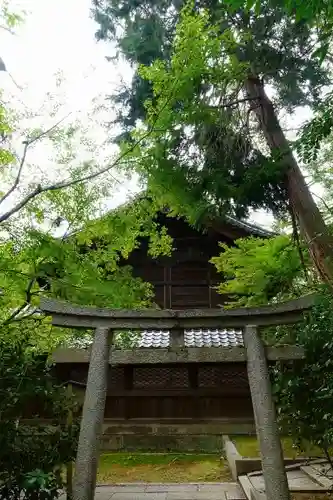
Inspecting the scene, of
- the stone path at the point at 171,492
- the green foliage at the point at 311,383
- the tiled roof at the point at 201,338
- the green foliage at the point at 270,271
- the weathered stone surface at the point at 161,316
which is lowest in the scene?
the stone path at the point at 171,492

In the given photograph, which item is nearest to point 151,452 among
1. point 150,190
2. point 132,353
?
point 132,353

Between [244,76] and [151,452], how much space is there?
8.98 meters

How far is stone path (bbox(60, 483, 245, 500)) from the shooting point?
7164mm

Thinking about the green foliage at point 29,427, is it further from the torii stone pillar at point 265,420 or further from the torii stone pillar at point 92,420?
the torii stone pillar at point 265,420

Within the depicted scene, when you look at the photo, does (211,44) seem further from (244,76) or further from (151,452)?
(151,452)

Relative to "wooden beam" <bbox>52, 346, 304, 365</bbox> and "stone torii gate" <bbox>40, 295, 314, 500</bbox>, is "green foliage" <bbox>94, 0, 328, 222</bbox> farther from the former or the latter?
"wooden beam" <bbox>52, 346, 304, 365</bbox>

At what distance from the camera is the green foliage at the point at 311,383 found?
17.5 feet

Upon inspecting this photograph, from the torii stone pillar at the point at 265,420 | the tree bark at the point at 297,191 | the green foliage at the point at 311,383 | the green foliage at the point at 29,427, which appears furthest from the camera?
the tree bark at the point at 297,191

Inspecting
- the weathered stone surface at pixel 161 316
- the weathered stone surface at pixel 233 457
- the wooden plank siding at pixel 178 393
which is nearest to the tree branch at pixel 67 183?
the weathered stone surface at pixel 161 316

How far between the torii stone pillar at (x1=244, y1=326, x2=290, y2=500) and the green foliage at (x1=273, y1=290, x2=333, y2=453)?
0.53 metres

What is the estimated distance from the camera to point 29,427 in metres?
5.23

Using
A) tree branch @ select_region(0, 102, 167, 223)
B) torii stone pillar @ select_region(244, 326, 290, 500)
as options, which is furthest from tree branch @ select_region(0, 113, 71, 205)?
torii stone pillar @ select_region(244, 326, 290, 500)

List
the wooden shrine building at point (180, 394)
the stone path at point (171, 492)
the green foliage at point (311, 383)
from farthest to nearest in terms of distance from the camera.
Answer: the wooden shrine building at point (180, 394) → the stone path at point (171, 492) → the green foliage at point (311, 383)

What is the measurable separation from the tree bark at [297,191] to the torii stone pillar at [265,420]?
2042 mm
